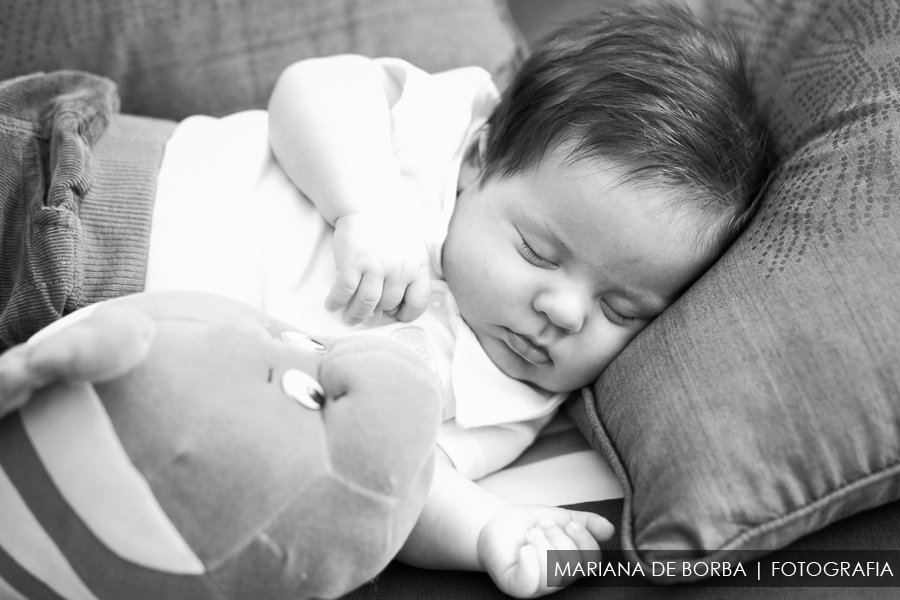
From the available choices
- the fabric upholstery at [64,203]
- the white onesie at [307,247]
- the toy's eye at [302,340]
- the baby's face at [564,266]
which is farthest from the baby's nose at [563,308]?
the fabric upholstery at [64,203]

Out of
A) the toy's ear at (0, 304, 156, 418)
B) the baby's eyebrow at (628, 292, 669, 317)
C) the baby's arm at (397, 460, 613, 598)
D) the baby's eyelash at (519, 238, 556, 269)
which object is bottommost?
the baby's arm at (397, 460, 613, 598)

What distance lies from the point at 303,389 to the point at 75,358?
0.20m

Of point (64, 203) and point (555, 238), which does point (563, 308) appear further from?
point (64, 203)

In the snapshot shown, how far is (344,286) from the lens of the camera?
38.9 inches

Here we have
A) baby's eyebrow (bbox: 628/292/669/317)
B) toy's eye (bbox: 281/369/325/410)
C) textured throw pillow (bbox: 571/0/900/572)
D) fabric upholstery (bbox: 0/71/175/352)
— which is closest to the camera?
toy's eye (bbox: 281/369/325/410)

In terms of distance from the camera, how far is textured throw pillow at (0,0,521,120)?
1.37 meters

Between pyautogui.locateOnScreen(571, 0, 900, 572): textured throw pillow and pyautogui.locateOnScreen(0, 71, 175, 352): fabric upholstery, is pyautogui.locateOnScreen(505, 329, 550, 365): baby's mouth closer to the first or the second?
pyautogui.locateOnScreen(571, 0, 900, 572): textured throw pillow

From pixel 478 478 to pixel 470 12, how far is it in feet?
3.34

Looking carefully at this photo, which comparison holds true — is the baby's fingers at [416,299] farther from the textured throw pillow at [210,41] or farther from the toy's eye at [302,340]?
the textured throw pillow at [210,41]

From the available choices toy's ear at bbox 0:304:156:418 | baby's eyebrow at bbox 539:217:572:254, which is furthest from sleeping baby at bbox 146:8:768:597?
toy's ear at bbox 0:304:156:418

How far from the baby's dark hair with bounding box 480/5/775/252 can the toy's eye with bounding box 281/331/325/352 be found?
46 cm

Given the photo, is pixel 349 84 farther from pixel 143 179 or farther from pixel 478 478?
pixel 478 478

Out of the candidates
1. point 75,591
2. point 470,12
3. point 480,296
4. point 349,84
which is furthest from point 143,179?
point 470,12

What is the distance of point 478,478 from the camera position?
1.07 metres
